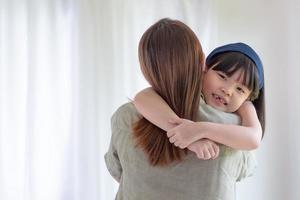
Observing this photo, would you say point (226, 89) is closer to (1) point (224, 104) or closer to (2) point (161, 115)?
(1) point (224, 104)

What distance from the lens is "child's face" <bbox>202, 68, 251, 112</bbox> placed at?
0.94 meters

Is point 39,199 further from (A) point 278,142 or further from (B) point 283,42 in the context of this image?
(B) point 283,42

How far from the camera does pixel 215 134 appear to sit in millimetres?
854

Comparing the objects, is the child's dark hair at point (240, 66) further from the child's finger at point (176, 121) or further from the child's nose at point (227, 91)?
the child's finger at point (176, 121)

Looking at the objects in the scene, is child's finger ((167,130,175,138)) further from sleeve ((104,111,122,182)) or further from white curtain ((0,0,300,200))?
white curtain ((0,0,300,200))

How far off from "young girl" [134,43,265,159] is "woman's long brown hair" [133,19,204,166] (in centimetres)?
3

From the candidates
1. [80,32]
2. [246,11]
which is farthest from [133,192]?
[246,11]

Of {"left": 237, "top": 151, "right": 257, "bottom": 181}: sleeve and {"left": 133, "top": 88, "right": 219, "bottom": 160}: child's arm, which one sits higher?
{"left": 133, "top": 88, "right": 219, "bottom": 160}: child's arm

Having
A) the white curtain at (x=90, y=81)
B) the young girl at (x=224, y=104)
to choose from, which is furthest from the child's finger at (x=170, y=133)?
the white curtain at (x=90, y=81)

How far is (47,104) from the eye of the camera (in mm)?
1713

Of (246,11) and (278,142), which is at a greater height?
(246,11)

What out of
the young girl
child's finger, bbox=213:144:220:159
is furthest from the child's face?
child's finger, bbox=213:144:220:159

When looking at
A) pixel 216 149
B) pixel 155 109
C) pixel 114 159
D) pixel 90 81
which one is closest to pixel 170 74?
pixel 155 109

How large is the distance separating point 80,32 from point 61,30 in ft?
0.27
